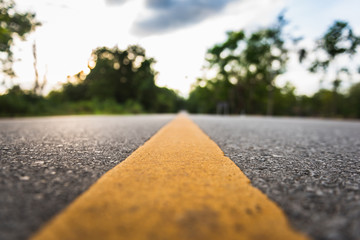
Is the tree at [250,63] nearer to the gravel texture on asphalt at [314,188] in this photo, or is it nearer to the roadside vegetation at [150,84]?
the roadside vegetation at [150,84]

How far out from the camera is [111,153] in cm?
210

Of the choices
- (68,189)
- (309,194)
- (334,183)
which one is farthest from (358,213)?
(68,189)

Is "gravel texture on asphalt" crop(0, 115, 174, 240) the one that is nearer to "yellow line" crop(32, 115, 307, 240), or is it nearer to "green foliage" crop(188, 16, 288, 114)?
"yellow line" crop(32, 115, 307, 240)

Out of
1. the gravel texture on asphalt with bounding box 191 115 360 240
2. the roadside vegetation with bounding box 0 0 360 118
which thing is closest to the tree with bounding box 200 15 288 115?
the roadside vegetation with bounding box 0 0 360 118

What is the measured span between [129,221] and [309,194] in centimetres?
99

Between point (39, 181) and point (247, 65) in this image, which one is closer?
point (39, 181)

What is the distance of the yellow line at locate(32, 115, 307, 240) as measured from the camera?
75 centimetres

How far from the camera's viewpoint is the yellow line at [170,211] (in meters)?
0.75

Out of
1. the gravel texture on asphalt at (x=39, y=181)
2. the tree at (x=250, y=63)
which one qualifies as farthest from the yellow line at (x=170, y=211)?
the tree at (x=250, y=63)

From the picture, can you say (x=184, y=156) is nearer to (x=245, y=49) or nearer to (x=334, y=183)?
(x=334, y=183)

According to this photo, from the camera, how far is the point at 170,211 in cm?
90

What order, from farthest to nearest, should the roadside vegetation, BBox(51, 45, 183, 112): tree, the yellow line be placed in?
BBox(51, 45, 183, 112): tree
the roadside vegetation
the yellow line

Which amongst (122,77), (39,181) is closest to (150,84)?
(122,77)

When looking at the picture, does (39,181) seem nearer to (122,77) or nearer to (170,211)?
(170,211)
